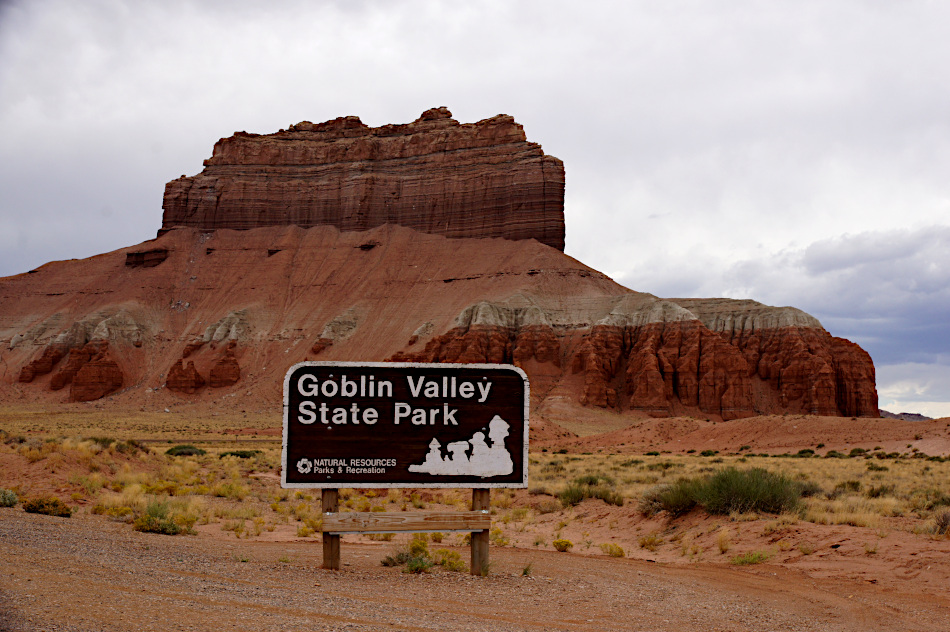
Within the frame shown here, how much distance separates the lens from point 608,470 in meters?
26.5

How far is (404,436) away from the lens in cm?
961

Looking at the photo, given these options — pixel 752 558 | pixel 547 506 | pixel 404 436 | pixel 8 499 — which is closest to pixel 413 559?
pixel 404 436

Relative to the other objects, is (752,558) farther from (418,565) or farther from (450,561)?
(418,565)

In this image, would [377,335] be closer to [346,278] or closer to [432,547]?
[346,278]

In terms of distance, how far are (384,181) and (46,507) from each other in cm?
9864

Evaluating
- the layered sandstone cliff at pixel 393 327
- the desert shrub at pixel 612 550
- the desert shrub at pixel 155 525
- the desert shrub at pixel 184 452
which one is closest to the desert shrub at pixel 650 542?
the desert shrub at pixel 612 550

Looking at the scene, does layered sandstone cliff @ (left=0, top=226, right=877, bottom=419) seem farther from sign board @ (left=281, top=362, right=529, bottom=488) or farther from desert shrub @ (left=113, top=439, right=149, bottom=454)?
sign board @ (left=281, top=362, right=529, bottom=488)

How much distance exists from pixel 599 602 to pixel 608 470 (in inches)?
737

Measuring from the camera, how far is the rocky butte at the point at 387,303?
79.7 m

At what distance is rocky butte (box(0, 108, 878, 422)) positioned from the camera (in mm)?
79688

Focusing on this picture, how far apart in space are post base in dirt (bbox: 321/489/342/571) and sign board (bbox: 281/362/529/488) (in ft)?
0.89

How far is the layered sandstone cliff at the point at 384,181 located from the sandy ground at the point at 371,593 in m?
91.6

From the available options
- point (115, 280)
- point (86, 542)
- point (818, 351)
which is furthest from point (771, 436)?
point (115, 280)

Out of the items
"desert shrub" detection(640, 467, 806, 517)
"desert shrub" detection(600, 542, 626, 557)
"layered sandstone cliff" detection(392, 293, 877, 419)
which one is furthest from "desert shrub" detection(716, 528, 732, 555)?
"layered sandstone cliff" detection(392, 293, 877, 419)
